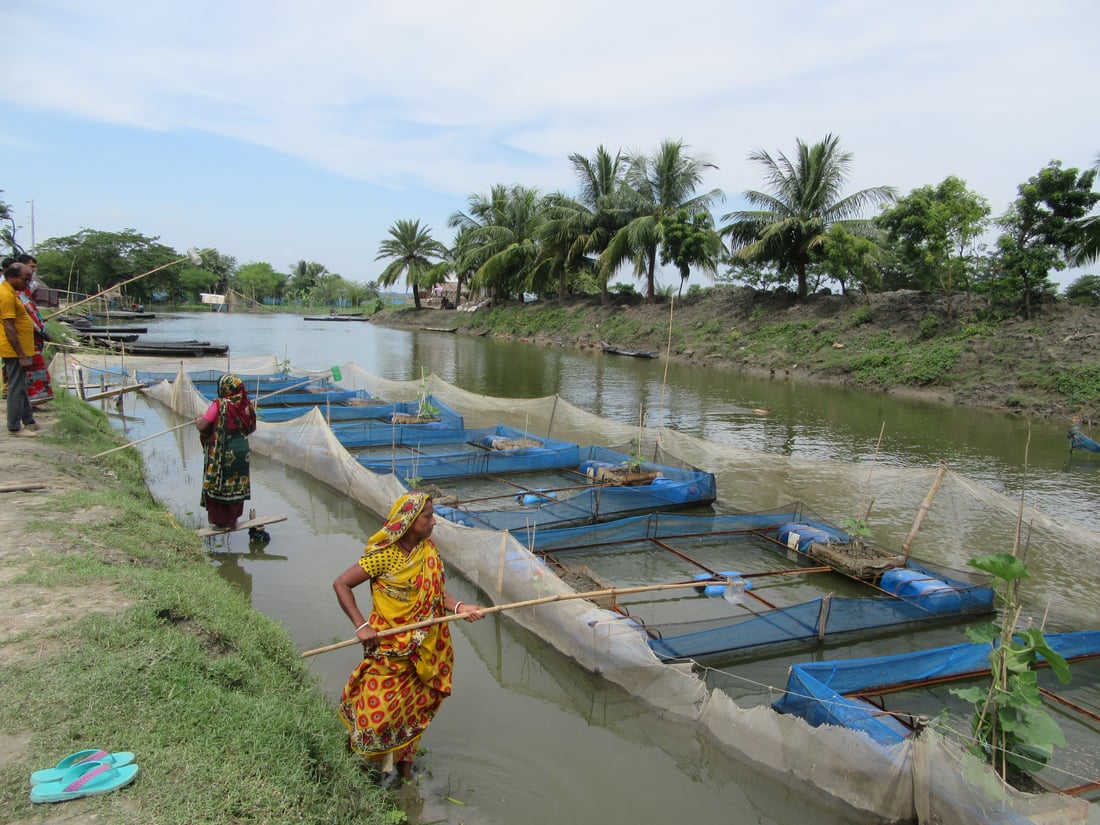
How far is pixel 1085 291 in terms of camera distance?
897 inches

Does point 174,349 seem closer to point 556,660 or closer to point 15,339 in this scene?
point 15,339

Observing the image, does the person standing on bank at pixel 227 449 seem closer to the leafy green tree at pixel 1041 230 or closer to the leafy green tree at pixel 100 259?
the leafy green tree at pixel 1041 230

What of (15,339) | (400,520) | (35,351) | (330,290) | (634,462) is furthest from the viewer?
(330,290)

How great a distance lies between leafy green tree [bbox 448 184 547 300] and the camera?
4253cm

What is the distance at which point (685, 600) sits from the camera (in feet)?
21.6

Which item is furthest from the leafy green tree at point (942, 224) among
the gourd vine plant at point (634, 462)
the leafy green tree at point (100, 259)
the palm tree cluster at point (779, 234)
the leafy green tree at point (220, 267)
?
the leafy green tree at point (220, 267)

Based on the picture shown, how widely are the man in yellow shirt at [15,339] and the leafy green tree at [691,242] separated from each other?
27.2 meters

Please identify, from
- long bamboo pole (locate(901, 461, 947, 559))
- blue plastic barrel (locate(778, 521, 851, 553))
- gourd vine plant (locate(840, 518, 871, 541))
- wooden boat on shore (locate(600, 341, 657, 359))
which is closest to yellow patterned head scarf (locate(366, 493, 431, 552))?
gourd vine plant (locate(840, 518, 871, 541))

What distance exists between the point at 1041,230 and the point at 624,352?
16.4 metres

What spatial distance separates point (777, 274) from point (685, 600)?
96.5ft

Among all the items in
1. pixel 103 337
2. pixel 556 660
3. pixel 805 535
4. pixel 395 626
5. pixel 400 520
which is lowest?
pixel 556 660

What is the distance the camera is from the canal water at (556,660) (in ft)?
12.5

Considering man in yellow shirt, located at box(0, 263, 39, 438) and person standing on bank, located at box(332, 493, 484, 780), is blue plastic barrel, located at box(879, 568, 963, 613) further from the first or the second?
man in yellow shirt, located at box(0, 263, 39, 438)

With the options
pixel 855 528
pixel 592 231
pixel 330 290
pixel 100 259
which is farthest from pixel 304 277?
pixel 855 528
